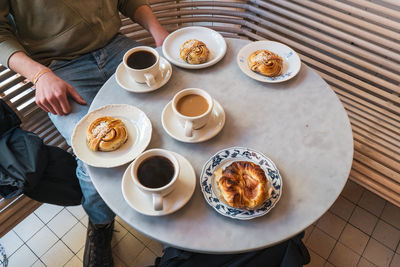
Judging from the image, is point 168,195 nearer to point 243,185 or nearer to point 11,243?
point 243,185

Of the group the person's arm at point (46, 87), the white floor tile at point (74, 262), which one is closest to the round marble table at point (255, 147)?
the person's arm at point (46, 87)

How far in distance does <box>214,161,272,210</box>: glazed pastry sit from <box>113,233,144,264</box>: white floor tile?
112 cm

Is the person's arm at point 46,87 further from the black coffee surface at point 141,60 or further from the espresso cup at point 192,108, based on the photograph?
the espresso cup at point 192,108

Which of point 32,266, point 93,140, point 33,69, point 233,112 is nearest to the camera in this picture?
point 93,140

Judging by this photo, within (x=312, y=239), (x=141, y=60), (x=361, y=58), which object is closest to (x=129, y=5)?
(x=141, y=60)

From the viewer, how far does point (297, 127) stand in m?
1.14

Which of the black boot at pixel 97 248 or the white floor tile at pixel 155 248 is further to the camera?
the white floor tile at pixel 155 248

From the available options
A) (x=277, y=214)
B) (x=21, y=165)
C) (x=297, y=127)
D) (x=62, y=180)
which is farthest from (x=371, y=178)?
(x=21, y=165)

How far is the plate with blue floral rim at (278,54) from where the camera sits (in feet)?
4.21

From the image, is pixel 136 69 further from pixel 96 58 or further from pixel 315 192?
pixel 315 192

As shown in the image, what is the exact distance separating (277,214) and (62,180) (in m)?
1.10

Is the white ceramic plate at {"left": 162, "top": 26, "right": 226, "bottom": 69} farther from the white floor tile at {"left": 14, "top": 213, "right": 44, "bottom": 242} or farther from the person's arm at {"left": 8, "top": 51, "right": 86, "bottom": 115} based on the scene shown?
the white floor tile at {"left": 14, "top": 213, "right": 44, "bottom": 242}

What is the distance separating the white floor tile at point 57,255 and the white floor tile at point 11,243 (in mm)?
211

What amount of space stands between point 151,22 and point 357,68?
1.33 m
